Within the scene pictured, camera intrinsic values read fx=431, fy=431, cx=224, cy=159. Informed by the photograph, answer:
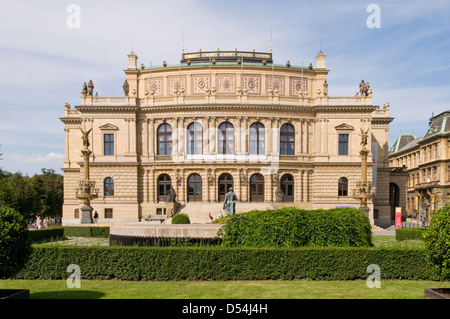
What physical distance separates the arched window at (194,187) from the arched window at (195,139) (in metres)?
3.29

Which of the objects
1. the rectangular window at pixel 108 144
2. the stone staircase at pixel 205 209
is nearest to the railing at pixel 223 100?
the rectangular window at pixel 108 144

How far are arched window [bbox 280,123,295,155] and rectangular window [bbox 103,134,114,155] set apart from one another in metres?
22.2

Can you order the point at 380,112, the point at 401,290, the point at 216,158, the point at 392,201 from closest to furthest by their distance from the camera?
the point at 401,290, the point at 216,158, the point at 380,112, the point at 392,201

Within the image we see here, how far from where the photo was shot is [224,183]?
55.5 m

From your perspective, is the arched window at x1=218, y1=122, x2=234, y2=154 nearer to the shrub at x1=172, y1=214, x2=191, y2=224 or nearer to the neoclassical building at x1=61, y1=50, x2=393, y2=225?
the neoclassical building at x1=61, y1=50, x2=393, y2=225

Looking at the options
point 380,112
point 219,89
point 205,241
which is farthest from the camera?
point 380,112

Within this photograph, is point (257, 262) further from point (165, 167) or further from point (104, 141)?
point (104, 141)

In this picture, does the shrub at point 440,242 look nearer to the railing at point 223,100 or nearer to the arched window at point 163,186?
the railing at point 223,100

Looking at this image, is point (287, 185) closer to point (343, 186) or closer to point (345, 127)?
point (343, 186)

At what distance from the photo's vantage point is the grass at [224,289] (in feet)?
44.7

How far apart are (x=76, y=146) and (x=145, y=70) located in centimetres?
1536

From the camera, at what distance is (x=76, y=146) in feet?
209

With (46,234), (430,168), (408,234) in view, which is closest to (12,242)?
(46,234)
